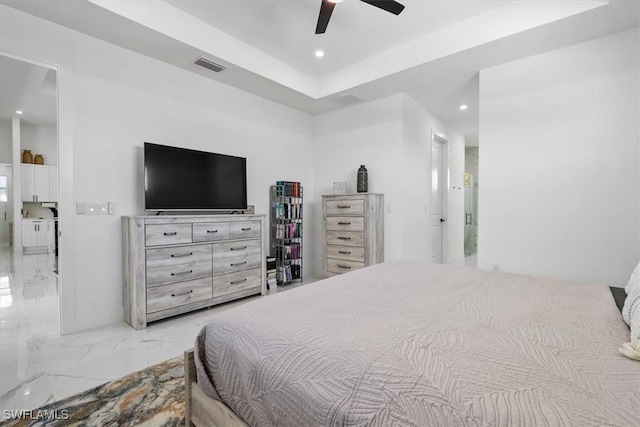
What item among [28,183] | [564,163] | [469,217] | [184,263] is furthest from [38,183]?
[469,217]

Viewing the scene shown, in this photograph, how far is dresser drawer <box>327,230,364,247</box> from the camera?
3879mm

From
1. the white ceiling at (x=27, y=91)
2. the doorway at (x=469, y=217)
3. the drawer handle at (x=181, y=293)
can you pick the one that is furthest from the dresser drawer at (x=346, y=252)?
the white ceiling at (x=27, y=91)

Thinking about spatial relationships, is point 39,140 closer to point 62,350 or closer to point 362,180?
point 62,350

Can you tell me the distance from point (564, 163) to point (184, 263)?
383 centimetres

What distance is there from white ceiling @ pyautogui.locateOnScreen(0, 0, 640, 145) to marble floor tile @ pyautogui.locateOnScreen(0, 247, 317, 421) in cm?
265

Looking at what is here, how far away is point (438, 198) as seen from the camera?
17.5 ft

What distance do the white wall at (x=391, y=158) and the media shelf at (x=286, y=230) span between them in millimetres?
667

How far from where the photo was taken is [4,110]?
19.1 ft

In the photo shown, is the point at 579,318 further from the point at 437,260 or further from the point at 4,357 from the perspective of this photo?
the point at 437,260

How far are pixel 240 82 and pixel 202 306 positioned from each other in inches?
105

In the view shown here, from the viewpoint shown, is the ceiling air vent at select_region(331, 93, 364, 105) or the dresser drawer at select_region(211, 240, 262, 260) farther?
the ceiling air vent at select_region(331, 93, 364, 105)

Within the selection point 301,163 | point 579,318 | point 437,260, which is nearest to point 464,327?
point 579,318

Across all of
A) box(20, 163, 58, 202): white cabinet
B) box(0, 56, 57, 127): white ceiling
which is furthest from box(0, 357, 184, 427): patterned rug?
box(20, 163, 58, 202): white cabinet

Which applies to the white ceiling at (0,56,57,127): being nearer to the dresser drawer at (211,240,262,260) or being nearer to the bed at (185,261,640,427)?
the dresser drawer at (211,240,262,260)
